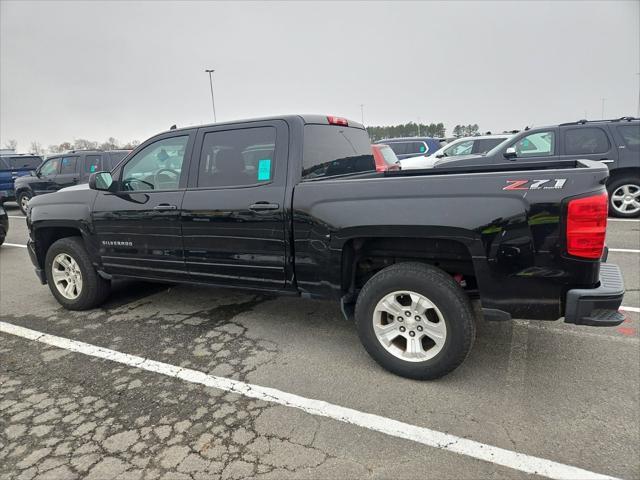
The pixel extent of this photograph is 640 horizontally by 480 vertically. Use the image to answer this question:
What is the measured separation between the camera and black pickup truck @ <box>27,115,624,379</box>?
2639 millimetres

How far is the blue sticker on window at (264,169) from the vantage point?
Answer: 352 cm

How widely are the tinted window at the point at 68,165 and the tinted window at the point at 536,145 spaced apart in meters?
11.3

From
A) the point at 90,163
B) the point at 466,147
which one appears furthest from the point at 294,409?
the point at 90,163

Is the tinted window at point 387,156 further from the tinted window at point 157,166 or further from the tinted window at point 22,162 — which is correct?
the tinted window at point 22,162

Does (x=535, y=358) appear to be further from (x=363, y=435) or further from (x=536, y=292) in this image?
(x=363, y=435)

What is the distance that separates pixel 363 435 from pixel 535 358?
164 cm

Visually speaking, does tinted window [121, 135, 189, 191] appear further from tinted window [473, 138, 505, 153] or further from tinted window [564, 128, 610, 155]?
tinted window [473, 138, 505, 153]

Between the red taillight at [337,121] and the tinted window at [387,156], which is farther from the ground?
the red taillight at [337,121]

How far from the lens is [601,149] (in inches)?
324

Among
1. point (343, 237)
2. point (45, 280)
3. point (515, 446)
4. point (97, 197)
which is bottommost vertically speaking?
point (515, 446)

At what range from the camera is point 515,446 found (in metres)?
2.41

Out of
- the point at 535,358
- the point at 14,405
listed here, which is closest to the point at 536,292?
the point at 535,358

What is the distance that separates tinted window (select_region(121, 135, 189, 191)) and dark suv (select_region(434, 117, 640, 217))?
6259 mm

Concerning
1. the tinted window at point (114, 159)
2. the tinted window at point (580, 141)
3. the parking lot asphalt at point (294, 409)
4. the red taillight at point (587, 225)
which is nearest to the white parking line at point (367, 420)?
the parking lot asphalt at point (294, 409)
